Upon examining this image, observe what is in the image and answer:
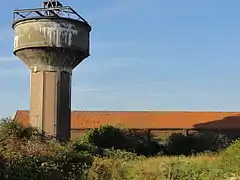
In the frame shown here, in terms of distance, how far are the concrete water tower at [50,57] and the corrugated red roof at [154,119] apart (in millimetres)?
20464

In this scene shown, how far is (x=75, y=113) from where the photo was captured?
176 ft

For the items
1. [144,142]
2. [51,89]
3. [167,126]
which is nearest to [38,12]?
[51,89]

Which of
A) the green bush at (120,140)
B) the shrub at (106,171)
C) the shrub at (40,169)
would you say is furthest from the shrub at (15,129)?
the shrub at (106,171)

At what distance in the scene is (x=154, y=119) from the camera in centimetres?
5166

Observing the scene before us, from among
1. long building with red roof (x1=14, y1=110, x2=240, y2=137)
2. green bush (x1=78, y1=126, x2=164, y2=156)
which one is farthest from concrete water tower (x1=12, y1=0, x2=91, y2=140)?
long building with red roof (x1=14, y1=110, x2=240, y2=137)

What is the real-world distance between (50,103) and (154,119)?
25.3 metres

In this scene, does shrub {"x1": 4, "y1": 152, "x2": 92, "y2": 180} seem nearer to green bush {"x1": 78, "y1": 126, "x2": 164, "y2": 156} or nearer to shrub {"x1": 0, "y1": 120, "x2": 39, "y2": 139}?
shrub {"x1": 0, "y1": 120, "x2": 39, "y2": 139}

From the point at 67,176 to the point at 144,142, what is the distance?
26934 mm

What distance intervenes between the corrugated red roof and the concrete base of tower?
66.8 feet

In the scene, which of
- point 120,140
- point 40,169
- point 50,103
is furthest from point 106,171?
point 120,140

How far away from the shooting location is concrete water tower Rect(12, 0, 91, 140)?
27.5 m

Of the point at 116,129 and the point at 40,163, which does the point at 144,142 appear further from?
the point at 40,163

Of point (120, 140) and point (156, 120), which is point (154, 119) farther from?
point (120, 140)

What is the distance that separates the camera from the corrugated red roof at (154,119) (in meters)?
49.4
